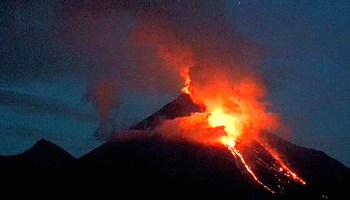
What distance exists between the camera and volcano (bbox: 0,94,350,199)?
11519cm

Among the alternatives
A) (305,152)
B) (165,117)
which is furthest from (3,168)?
(305,152)

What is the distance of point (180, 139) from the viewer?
148 meters

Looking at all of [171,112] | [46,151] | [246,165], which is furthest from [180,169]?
[46,151]

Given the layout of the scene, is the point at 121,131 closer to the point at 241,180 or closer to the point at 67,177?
the point at 67,177

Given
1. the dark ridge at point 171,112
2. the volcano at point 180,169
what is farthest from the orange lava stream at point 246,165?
the dark ridge at point 171,112

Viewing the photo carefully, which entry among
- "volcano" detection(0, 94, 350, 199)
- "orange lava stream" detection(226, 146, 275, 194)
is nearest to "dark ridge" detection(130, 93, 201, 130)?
"volcano" detection(0, 94, 350, 199)

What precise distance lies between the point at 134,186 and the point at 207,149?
66.7 feet

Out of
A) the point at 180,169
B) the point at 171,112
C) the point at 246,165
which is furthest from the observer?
the point at 171,112

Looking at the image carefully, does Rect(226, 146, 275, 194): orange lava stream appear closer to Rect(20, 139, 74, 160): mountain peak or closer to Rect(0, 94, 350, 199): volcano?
Rect(0, 94, 350, 199): volcano

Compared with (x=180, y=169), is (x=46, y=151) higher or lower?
higher

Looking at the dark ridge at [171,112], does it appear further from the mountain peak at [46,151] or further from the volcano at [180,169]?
the mountain peak at [46,151]

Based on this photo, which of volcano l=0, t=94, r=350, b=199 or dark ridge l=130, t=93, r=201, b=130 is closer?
volcano l=0, t=94, r=350, b=199

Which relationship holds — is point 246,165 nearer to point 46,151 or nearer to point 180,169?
point 180,169

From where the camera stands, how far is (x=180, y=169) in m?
129
